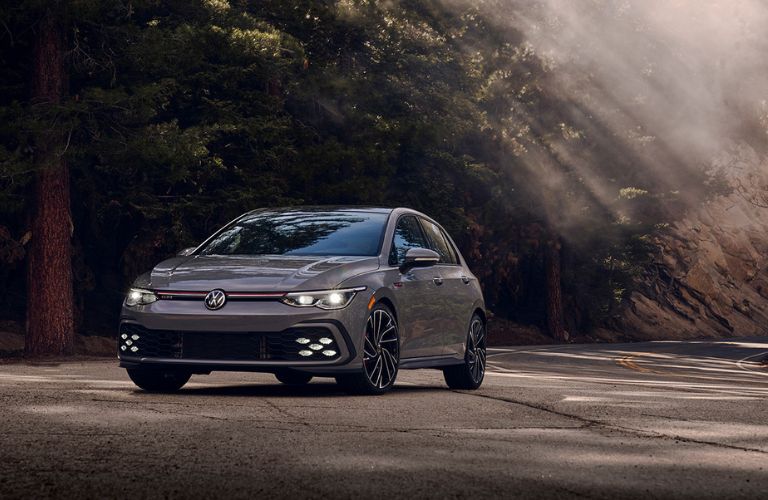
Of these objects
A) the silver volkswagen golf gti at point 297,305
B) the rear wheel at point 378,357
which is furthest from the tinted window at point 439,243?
the rear wheel at point 378,357

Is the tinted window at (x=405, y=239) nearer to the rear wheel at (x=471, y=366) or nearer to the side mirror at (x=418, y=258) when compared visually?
the side mirror at (x=418, y=258)

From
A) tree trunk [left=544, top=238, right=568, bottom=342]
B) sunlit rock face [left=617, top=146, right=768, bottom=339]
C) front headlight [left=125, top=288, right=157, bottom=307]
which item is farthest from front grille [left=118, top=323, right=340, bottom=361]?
sunlit rock face [left=617, top=146, right=768, bottom=339]

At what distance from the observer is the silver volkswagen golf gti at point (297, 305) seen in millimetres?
10977

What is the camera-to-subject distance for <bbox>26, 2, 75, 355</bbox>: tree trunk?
24.2 meters

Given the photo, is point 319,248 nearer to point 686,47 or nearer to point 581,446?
point 581,446

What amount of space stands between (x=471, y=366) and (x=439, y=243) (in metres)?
1.35

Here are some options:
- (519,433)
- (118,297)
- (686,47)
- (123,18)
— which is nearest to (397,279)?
(519,433)

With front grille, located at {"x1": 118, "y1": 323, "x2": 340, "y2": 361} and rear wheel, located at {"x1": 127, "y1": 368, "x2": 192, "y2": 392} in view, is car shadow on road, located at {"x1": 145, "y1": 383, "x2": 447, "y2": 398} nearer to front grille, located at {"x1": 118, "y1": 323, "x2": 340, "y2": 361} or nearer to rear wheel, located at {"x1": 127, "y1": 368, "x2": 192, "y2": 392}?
rear wheel, located at {"x1": 127, "y1": 368, "x2": 192, "y2": 392}

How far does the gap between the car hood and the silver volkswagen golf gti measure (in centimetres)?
1

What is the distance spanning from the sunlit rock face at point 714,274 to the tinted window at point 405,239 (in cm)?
4338

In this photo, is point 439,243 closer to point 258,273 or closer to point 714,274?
point 258,273

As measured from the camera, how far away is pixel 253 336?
1096 cm

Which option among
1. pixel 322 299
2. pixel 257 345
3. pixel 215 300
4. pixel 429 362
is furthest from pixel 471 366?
pixel 215 300

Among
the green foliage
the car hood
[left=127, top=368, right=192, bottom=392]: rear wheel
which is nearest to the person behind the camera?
the car hood
